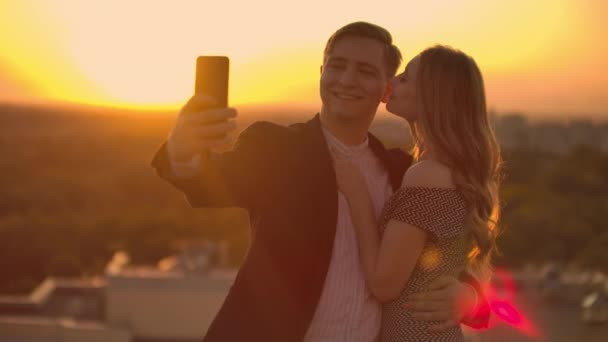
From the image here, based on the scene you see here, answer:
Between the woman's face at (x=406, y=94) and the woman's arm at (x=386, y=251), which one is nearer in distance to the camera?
the woman's arm at (x=386, y=251)

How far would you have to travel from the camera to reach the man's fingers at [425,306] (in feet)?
9.85

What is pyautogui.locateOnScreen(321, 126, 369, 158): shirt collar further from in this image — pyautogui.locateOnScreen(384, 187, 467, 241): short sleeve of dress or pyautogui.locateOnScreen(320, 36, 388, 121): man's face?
pyautogui.locateOnScreen(384, 187, 467, 241): short sleeve of dress

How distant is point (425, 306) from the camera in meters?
3.00

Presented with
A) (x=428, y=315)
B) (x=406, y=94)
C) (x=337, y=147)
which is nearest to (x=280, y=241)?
(x=337, y=147)

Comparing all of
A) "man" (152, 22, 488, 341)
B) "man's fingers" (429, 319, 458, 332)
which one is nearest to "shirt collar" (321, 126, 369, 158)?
"man" (152, 22, 488, 341)

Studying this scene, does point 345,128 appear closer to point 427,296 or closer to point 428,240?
point 428,240

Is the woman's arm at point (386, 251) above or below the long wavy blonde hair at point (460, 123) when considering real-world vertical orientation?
below

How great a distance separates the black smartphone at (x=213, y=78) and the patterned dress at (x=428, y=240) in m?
0.77

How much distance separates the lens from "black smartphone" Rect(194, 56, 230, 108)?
2.48m

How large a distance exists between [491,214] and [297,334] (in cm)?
77

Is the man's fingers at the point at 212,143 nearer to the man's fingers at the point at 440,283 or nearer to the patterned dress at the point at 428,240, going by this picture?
the patterned dress at the point at 428,240

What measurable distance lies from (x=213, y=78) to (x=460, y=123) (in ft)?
3.01

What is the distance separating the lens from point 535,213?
43906mm

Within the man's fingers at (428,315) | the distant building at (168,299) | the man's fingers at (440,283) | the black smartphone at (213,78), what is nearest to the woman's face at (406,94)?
the man's fingers at (440,283)
